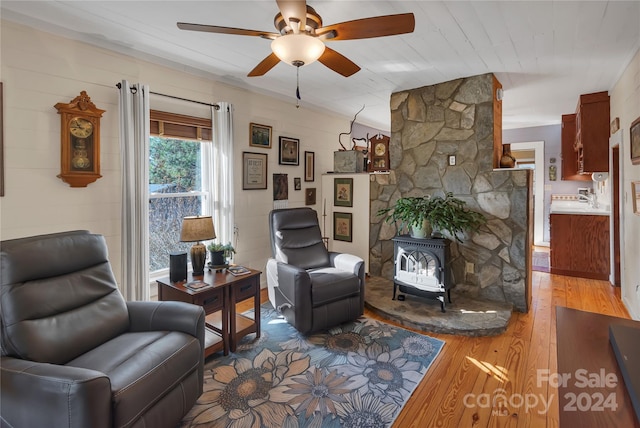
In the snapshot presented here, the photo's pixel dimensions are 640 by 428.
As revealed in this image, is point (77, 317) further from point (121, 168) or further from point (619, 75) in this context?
point (619, 75)

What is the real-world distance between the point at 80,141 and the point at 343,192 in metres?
3.21

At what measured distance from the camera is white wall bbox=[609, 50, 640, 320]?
3021 millimetres

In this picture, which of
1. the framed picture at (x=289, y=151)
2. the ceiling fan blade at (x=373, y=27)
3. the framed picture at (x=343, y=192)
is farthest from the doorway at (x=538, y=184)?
the ceiling fan blade at (x=373, y=27)

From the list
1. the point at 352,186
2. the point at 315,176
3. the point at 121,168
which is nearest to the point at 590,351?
the point at 121,168

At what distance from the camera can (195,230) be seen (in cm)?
280

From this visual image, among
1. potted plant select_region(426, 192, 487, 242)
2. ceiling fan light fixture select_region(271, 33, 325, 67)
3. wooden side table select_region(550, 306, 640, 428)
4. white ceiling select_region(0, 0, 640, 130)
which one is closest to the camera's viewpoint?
wooden side table select_region(550, 306, 640, 428)

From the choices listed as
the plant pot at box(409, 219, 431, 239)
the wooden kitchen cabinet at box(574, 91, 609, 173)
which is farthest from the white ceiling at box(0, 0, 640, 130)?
the plant pot at box(409, 219, 431, 239)

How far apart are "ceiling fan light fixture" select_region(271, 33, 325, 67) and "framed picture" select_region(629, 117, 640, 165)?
9.33 ft

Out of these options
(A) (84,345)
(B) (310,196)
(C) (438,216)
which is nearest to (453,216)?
(C) (438,216)

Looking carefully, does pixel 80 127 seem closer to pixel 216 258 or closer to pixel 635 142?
pixel 216 258

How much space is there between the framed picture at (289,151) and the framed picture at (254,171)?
0.31m

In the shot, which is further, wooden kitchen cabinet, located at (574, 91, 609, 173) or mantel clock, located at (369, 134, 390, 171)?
mantel clock, located at (369, 134, 390, 171)

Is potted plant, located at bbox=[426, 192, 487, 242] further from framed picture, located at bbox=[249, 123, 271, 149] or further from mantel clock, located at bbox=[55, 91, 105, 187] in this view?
mantel clock, located at bbox=[55, 91, 105, 187]

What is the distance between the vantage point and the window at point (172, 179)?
10.6 ft
